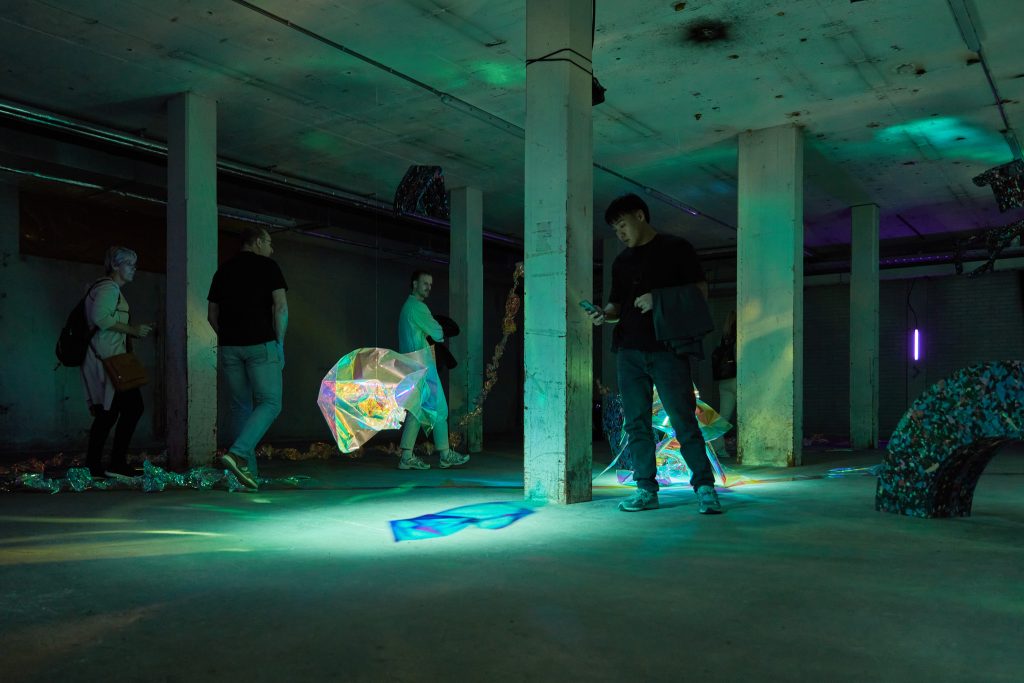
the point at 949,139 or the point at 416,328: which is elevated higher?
the point at 949,139

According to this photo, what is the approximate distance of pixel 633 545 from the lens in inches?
122

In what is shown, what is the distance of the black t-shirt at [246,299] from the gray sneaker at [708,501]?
295 cm

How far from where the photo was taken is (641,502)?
4.05m

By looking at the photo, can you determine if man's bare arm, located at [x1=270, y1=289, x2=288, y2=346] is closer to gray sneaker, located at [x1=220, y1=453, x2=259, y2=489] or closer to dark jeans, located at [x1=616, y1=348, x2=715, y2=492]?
gray sneaker, located at [x1=220, y1=453, x2=259, y2=489]

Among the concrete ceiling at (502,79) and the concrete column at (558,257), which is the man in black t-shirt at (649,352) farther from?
the concrete ceiling at (502,79)

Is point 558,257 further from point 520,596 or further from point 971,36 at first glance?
point 971,36

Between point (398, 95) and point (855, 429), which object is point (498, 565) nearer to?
point (398, 95)

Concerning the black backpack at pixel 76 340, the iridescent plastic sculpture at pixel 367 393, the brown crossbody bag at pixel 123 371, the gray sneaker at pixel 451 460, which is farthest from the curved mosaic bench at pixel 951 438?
the black backpack at pixel 76 340

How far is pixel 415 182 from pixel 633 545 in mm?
6144

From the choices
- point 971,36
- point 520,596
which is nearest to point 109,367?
point 520,596

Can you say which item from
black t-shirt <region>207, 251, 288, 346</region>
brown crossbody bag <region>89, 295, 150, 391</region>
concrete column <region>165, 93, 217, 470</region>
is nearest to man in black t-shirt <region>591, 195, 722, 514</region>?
black t-shirt <region>207, 251, 288, 346</region>

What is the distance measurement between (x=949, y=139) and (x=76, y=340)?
861cm

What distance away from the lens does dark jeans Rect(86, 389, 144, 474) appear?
17.7ft

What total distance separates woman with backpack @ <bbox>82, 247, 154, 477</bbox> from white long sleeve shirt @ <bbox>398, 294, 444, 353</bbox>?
83.3 inches
